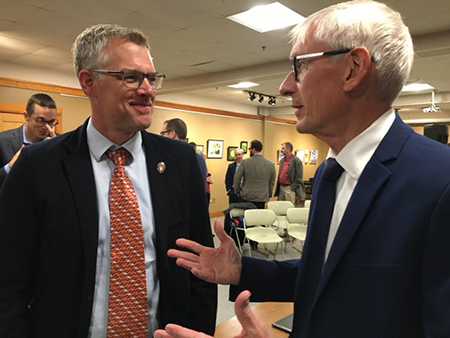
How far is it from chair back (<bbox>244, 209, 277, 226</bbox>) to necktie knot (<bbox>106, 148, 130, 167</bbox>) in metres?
3.87

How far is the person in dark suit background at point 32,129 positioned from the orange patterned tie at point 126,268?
170 cm

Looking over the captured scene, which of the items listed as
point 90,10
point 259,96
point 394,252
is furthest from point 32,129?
point 259,96

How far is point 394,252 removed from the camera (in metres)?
0.72

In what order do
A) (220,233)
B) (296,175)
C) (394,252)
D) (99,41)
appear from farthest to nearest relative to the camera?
(296,175) < (99,41) < (220,233) < (394,252)

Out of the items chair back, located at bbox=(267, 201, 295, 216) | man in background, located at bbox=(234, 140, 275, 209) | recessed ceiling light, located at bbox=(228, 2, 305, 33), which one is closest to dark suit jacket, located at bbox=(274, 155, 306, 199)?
chair back, located at bbox=(267, 201, 295, 216)

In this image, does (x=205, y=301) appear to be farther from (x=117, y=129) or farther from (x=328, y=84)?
(x=328, y=84)

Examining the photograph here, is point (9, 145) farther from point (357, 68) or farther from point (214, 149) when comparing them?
point (214, 149)

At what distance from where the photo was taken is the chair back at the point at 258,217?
4.98 metres

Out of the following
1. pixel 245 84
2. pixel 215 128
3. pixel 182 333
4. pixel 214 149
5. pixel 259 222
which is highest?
pixel 245 84

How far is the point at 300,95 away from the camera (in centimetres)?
99

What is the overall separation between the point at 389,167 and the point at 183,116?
Result: 8.65 metres

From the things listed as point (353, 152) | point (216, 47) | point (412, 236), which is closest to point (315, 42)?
point (353, 152)

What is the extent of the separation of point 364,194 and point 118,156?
0.83 m

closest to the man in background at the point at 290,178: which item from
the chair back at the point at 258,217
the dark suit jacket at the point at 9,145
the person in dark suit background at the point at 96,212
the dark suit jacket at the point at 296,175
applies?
the dark suit jacket at the point at 296,175
